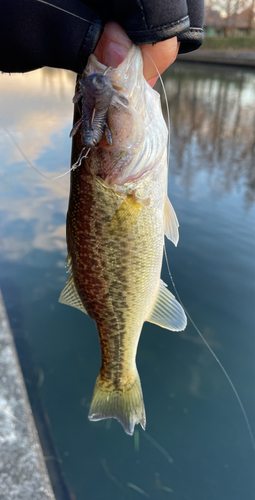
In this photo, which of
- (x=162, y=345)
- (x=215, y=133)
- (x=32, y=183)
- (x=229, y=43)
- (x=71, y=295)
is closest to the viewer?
(x=71, y=295)

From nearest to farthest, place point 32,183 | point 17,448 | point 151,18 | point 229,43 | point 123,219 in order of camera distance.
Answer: point 151,18
point 123,219
point 17,448
point 32,183
point 229,43

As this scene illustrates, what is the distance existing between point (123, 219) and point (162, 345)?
12.8 ft

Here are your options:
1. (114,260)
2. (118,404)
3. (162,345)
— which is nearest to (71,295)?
(114,260)

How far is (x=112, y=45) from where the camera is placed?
1.10 metres

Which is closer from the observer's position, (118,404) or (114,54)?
(114,54)

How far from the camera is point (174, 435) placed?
3963mm

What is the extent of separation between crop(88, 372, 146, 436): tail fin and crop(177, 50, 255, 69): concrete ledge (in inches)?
1420

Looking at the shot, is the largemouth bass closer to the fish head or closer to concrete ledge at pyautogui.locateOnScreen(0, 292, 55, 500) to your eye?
the fish head

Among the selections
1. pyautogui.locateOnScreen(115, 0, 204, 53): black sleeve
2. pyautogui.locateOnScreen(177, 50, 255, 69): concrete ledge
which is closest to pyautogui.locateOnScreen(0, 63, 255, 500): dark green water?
pyautogui.locateOnScreen(115, 0, 204, 53): black sleeve

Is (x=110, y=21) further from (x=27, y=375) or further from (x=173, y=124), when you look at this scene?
(x=173, y=124)

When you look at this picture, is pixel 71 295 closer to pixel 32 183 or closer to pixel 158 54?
pixel 158 54

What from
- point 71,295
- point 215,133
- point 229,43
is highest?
point 229,43

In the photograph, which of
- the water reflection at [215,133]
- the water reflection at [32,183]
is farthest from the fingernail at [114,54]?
the water reflection at [215,133]

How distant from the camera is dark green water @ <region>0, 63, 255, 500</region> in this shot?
356 centimetres
